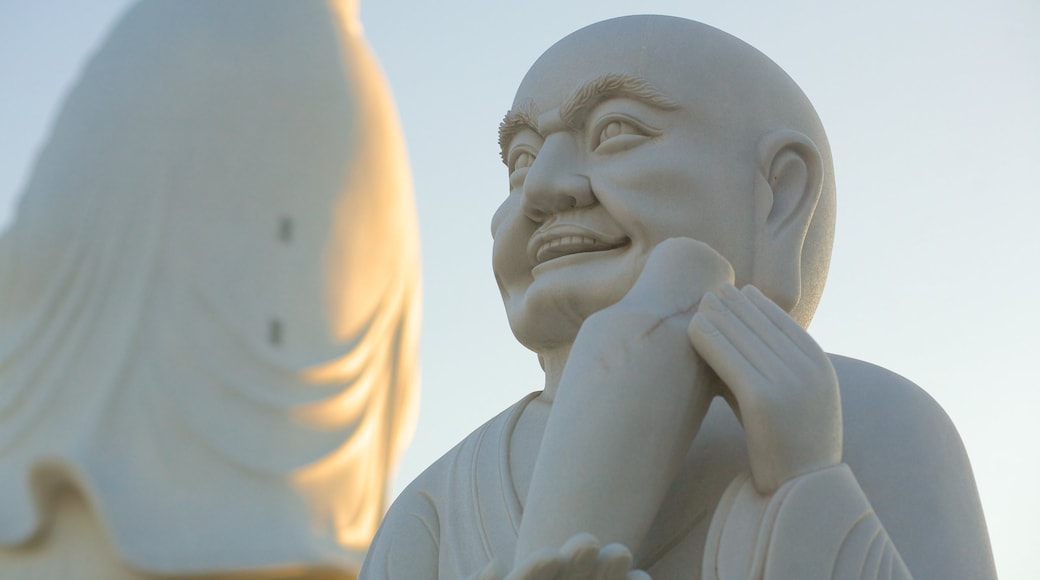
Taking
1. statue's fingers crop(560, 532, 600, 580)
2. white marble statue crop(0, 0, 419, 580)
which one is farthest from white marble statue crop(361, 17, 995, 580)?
white marble statue crop(0, 0, 419, 580)

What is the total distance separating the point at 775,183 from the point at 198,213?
23.9 feet

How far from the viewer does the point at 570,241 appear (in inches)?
103

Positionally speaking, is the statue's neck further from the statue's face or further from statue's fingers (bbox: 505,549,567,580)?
statue's fingers (bbox: 505,549,567,580)

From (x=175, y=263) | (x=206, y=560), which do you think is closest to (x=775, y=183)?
(x=206, y=560)

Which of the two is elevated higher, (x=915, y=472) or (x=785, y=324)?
(x=785, y=324)

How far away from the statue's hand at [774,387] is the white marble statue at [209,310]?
22.5 feet

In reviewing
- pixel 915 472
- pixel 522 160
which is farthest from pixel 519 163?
pixel 915 472

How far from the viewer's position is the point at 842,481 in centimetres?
217

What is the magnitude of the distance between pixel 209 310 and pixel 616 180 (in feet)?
23.2

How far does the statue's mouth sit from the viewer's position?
8.52 ft

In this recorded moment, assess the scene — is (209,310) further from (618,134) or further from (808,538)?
(808,538)

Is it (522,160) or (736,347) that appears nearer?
(736,347)

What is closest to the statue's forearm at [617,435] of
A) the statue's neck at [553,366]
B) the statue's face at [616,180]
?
the statue's face at [616,180]

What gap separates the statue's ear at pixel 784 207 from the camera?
102 inches
